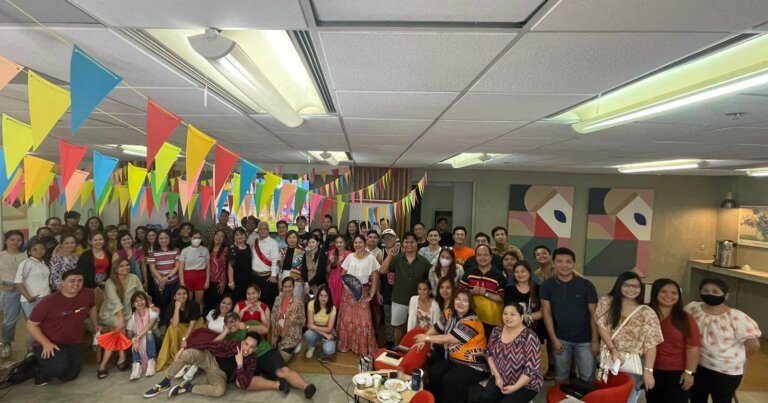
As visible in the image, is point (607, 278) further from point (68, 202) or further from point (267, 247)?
point (68, 202)

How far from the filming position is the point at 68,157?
201 centimetres

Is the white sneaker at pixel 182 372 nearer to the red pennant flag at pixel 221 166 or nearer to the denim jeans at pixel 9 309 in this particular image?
the denim jeans at pixel 9 309

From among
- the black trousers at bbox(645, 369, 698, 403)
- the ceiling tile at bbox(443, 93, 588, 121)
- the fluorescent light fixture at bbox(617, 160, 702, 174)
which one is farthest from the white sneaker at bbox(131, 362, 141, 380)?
the fluorescent light fixture at bbox(617, 160, 702, 174)

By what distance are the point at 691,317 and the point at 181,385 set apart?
4.38 m

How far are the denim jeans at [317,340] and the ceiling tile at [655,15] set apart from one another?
3710 mm

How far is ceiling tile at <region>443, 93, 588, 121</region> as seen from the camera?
1879 mm

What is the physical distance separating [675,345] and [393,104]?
2867 mm

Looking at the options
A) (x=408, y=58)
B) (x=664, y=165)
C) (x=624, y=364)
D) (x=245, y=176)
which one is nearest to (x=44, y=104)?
(x=245, y=176)

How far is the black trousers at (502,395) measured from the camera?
103 inches

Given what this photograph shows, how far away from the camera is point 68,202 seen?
2.44 metres

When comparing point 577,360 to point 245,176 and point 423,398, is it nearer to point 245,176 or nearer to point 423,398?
point 423,398

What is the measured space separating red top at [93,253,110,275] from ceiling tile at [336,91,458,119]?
354 cm

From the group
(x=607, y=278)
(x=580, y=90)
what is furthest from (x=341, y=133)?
(x=607, y=278)

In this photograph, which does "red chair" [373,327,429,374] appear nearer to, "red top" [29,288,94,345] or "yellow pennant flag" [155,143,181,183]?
"yellow pennant flag" [155,143,181,183]
